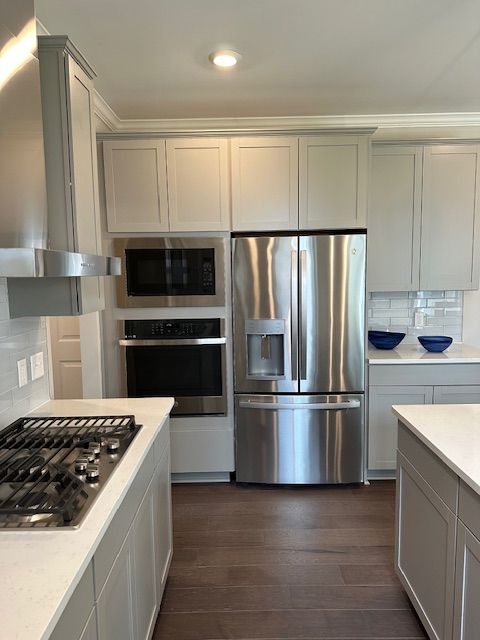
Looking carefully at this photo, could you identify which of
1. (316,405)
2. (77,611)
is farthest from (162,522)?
(316,405)

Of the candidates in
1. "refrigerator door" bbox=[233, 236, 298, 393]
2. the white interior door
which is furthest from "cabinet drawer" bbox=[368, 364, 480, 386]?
the white interior door

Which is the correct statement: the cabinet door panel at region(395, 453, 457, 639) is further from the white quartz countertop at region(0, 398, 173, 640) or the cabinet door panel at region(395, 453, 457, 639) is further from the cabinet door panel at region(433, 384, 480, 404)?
the cabinet door panel at region(433, 384, 480, 404)

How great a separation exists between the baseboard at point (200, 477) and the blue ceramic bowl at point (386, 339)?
1526 millimetres

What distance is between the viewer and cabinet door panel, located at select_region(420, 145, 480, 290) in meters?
3.29

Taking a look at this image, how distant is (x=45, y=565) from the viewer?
37.2 inches

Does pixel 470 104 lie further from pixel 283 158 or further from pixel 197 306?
pixel 197 306

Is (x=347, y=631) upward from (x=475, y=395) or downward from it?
downward

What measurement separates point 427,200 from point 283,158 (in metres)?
1.18

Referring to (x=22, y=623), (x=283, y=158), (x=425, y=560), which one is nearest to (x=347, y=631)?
(x=425, y=560)

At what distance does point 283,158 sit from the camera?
299 cm

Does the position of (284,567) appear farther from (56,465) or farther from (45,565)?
(45,565)

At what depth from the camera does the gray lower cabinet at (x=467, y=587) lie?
1.31 metres

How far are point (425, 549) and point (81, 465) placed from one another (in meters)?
1.33

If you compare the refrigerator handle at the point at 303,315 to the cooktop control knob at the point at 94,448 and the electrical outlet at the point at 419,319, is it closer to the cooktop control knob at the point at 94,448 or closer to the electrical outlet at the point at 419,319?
the electrical outlet at the point at 419,319
